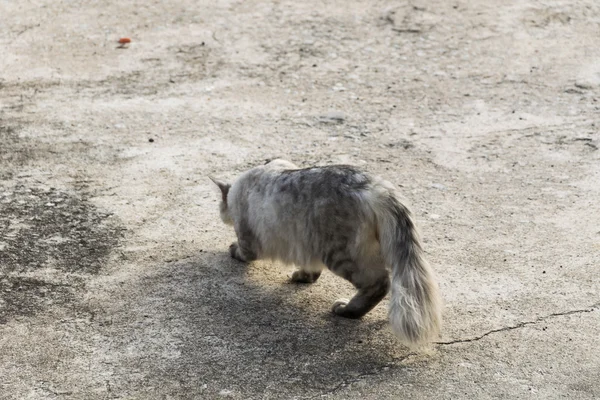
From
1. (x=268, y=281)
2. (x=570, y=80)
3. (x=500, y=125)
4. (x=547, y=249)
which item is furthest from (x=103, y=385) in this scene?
(x=570, y=80)

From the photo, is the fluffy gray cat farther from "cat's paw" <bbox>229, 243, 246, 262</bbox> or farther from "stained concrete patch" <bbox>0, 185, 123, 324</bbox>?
"stained concrete patch" <bbox>0, 185, 123, 324</bbox>

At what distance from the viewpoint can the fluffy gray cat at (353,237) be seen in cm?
470

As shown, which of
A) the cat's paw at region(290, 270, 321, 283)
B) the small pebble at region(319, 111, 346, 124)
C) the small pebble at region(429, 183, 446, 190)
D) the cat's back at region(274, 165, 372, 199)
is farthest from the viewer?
the small pebble at region(319, 111, 346, 124)

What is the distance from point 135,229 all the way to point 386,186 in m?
2.11

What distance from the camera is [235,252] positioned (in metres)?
5.86

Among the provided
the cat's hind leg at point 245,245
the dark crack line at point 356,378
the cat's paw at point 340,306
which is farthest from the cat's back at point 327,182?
the dark crack line at point 356,378

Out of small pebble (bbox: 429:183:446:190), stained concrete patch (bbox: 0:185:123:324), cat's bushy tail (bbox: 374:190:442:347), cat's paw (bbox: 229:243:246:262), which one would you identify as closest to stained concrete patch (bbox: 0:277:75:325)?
stained concrete patch (bbox: 0:185:123:324)

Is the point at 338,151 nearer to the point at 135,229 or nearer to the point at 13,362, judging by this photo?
the point at 135,229

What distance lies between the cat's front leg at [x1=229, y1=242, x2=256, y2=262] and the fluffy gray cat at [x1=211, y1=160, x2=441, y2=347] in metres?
0.13

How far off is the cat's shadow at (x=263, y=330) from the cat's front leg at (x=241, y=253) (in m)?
0.05

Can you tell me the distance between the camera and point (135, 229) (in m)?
6.26

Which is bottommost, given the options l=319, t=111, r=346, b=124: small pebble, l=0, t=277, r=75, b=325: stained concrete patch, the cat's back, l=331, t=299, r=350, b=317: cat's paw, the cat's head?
l=0, t=277, r=75, b=325: stained concrete patch

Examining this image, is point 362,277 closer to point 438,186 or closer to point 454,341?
point 454,341

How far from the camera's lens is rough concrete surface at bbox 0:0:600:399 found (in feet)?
15.8
